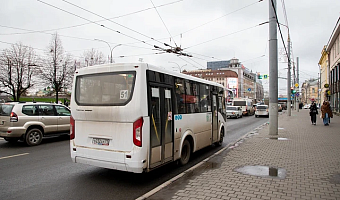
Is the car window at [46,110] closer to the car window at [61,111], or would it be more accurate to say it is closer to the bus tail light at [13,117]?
the car window at [61,111]

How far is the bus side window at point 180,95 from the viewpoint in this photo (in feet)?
21.8

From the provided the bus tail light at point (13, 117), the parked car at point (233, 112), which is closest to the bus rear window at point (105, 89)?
the bus tail light at point (13, 117)

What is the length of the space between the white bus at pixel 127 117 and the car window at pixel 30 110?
532cm

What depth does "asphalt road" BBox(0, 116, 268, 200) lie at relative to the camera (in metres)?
4.86

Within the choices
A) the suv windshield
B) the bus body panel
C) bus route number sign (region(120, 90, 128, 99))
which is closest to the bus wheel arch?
the bus body panel

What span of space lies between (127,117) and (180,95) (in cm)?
203

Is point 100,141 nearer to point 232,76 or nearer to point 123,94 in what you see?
point 123,94

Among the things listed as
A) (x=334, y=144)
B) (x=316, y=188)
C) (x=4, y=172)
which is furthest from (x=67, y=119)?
(x=334, y=144)

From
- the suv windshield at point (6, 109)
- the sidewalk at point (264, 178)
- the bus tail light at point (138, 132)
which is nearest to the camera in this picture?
the sidewalk at point (264, 178)

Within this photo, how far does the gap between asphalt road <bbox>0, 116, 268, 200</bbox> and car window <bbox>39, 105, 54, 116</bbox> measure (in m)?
2.90

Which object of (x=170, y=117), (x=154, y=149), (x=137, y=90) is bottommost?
(x=154, y=149)

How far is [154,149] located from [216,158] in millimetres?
2809

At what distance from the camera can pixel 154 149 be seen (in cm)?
550

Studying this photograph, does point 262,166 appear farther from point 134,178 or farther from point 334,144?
point 334,144
